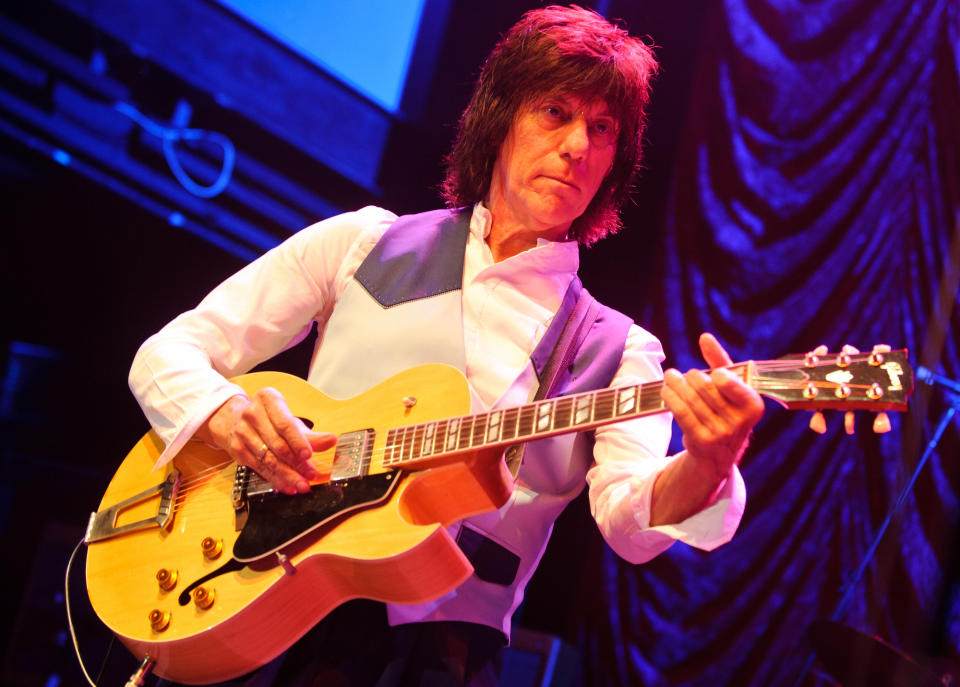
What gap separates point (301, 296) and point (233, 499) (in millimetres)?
581

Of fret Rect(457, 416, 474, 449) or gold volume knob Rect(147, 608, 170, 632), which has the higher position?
fret Rect(457, 416, 474, 449)

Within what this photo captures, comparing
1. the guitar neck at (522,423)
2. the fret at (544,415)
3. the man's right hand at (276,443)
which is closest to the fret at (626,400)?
the guitar neck at (522,423)

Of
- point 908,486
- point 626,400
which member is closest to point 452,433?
point 626,400

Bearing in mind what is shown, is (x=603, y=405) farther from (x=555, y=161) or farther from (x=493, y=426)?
(x=555, y=161)

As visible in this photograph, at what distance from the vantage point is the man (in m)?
1.75

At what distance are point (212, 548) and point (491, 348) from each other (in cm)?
80

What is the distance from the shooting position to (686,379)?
1479 millimetres

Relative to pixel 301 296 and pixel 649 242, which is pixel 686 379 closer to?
pixel 301 296

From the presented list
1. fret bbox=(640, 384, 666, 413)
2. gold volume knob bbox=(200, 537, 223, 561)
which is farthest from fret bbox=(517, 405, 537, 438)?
gold volume knob bbox=(200, 537, 223, 561)

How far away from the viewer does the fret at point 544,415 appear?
159 centimetres

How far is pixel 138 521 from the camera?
2035 millimetres

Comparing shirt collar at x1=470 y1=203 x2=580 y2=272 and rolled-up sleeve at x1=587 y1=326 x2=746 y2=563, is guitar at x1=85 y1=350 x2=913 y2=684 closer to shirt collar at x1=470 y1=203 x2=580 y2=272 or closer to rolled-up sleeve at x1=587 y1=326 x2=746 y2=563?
rolled-up sleeve at x1=587 y1=326 x2=746 y2=563

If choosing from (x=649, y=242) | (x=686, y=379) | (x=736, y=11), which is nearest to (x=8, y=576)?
(x=649, y=242)

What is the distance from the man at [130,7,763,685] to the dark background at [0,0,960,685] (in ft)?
4.18
